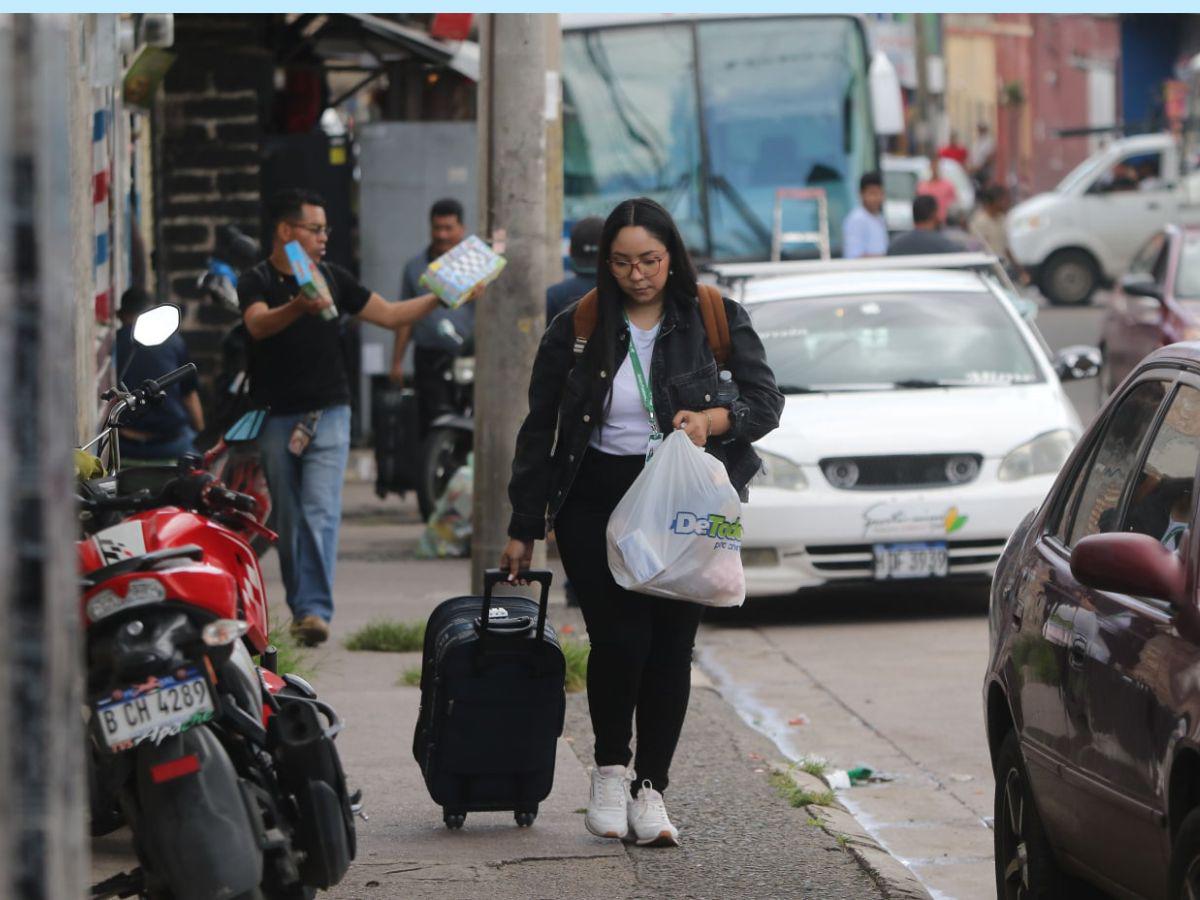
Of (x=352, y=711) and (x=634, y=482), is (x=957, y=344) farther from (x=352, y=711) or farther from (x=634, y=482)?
(x=634, y=482)

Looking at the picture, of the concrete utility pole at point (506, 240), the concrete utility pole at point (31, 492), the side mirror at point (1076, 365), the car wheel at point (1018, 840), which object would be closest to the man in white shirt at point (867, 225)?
the side mirror at point (1076, 365)

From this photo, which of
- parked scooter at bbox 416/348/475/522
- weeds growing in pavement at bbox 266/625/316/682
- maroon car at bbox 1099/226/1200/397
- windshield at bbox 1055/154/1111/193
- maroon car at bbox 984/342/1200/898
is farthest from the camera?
windshield at bbox 1055/154/1111/193

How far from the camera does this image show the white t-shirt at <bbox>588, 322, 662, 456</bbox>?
5.99m

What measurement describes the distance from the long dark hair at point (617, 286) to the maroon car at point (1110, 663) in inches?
44.3

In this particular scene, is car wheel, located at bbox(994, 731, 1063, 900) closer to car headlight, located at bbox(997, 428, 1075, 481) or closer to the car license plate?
the car license plate

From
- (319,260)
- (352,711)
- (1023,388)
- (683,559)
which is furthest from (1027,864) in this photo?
(1023,388)

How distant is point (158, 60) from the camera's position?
41.7ft

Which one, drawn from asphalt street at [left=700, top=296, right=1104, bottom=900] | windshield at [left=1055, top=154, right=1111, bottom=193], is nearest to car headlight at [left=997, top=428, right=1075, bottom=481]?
asphalt street at [left=700, top=296, right=1104, bottom=900]

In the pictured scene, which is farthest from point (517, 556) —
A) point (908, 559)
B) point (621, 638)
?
point (908, 559)

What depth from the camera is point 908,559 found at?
34.2 ft

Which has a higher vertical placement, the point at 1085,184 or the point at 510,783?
the point at 1085,184

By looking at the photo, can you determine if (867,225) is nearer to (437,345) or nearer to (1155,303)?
(1155,303)

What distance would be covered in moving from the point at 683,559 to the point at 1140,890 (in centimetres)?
168

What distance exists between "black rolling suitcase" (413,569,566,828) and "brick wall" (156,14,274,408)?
10.2 meters
